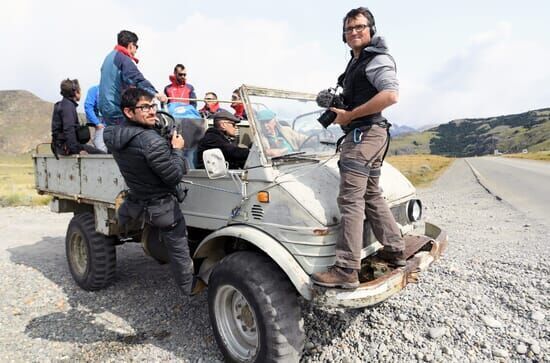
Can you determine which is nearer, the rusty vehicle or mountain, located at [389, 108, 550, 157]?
the rusty vehicle

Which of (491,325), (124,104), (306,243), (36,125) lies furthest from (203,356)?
(36,125)

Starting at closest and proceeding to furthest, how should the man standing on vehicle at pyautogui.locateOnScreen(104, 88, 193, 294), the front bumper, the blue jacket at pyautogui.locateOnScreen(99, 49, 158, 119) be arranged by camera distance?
the front bumper, the man standing on vehicle at pyautogui.locateOnScreen(104, 88, 193, 294), the blue jacket at pyautogui.locateOnScreen(99, 49, 158, 119)

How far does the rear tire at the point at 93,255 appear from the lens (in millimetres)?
5004

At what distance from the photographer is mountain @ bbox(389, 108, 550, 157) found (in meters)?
129

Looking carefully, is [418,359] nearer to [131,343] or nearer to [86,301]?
[131,343]

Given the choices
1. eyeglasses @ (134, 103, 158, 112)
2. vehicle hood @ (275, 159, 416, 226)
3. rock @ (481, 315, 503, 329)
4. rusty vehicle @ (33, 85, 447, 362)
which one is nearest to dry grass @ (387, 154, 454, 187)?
rock @ (481, 315, 503, 329)

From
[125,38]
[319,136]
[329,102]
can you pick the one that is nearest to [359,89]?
[329,102]

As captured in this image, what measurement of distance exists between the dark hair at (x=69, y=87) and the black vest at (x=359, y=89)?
4254mm

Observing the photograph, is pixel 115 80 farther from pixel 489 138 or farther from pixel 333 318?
pixel 489 138

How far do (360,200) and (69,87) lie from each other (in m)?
4.70

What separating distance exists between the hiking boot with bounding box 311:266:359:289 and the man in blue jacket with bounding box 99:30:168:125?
3.13m

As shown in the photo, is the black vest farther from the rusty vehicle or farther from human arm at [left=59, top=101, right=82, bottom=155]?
human arm at [left=59, top=101, right=82, bottom=155]

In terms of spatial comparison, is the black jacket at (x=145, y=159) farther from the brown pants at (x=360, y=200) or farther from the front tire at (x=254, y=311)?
the brown pants at (x=360, y=200)

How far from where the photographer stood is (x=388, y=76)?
9.35 feet
